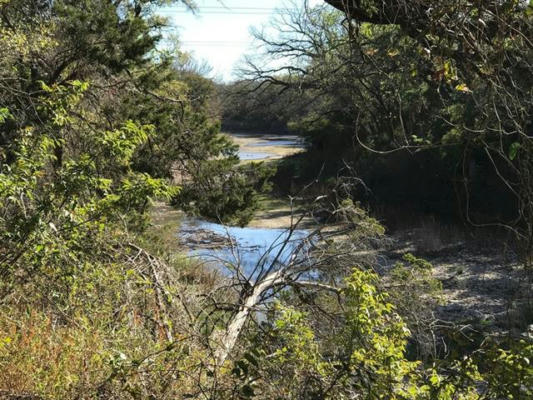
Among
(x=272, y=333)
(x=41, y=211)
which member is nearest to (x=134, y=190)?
(x=41, y=211)

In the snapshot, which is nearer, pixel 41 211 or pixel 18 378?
pixel 18 378

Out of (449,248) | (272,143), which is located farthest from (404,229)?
(272,143)

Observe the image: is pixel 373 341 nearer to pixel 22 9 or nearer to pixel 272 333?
pixel 272 333

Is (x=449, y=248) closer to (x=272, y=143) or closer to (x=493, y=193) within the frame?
(x=493, y=193)

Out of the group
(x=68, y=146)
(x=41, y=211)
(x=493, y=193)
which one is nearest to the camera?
(x=41, y=211)

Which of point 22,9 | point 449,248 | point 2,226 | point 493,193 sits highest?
point 22,9

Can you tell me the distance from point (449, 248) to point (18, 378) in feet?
59.4

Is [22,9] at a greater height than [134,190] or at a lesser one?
greater

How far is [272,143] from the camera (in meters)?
60.0

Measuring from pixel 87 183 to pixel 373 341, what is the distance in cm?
318

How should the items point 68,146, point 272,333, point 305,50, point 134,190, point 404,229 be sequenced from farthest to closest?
point 305,50
point 404,229
point 68,146
point 134,190
point 272,333

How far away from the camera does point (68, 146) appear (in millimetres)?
10008

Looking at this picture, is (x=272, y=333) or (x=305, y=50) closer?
(x=272, y=333)

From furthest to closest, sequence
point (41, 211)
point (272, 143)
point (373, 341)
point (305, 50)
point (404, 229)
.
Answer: point (272, 143) → point (305, 50) → point (404, 229) → point (41, 211) → point (373, 341)
